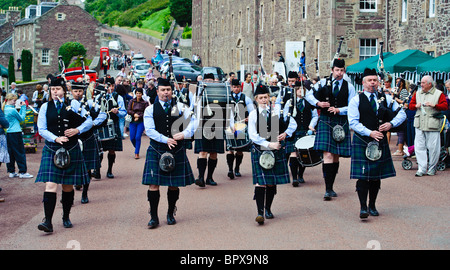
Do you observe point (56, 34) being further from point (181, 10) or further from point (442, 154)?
point (442, 154)

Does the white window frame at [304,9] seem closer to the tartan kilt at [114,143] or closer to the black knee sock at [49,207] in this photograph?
the tartan kilt at [114,143]

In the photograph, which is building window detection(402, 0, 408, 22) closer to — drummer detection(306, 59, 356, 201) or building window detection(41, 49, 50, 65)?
drummer detection(306, 59, 356, 201)

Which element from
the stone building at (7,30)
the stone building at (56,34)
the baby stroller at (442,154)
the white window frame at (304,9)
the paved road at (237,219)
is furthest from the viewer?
the stone building at (7,30)

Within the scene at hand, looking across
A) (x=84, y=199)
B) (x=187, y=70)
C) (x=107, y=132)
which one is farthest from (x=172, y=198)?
(x=187, y=70)

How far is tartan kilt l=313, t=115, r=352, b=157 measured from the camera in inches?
376

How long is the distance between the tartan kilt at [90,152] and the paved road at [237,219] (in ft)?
1.87

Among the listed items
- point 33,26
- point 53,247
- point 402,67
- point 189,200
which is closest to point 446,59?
point 402,67

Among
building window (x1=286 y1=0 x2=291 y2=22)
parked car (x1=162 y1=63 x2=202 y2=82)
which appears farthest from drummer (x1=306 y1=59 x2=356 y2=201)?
parked car (x1=162 y1=63 x2=202 y2=82)

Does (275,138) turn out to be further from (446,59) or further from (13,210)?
(446,59)

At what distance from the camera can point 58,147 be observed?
26.3ft

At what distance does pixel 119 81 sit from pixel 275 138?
8961 mm

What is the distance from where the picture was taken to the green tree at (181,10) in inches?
3329

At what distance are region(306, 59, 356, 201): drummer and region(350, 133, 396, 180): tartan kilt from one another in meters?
1.13

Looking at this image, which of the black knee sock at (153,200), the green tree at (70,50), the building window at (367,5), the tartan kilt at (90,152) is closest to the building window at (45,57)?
the green tree at (70,50)
